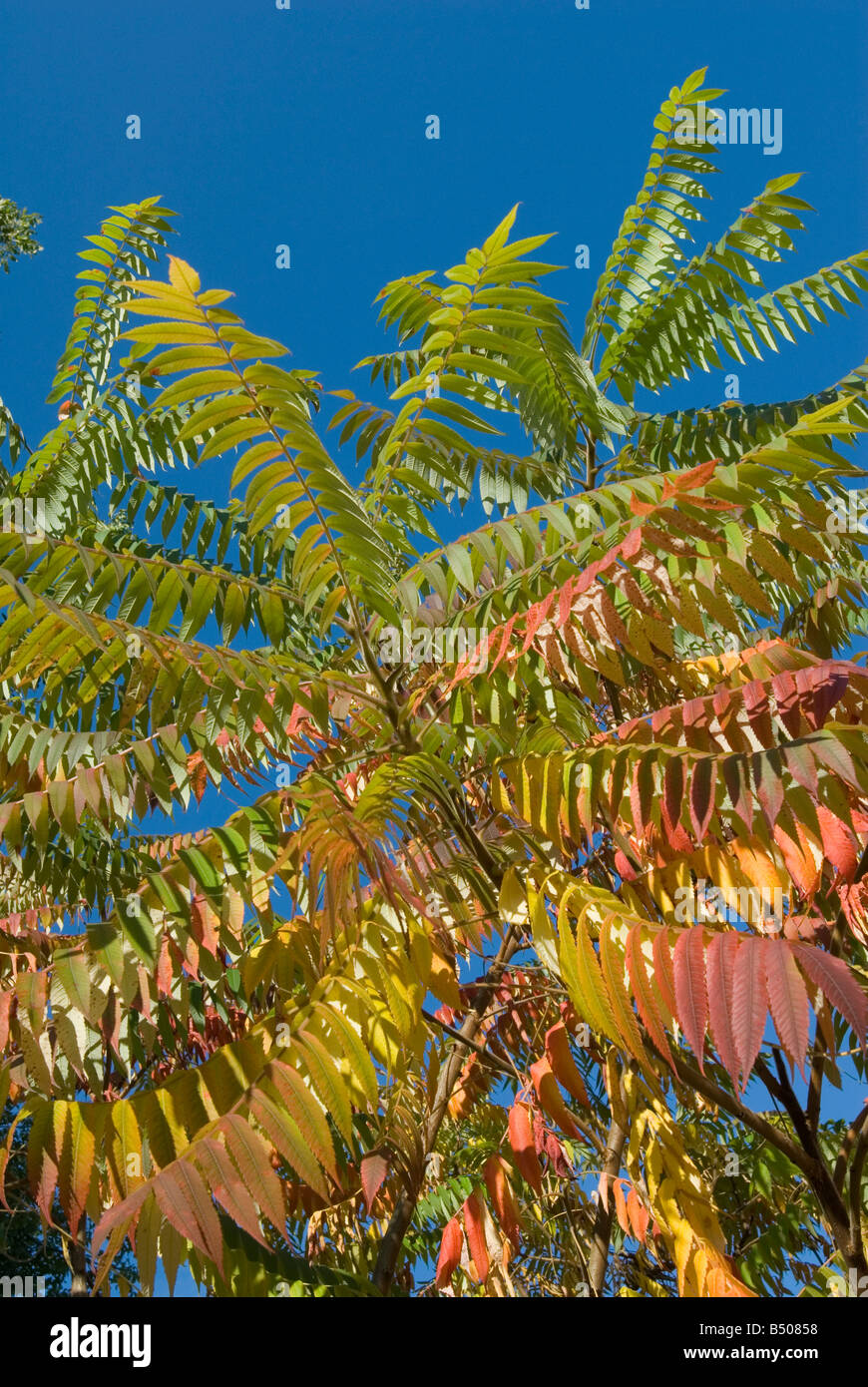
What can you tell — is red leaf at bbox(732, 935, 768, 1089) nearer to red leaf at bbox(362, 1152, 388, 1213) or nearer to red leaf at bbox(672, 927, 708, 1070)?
red leaf at bbox(672, 927, 708, 1070)

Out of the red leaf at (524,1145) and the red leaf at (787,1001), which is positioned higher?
the red leaf at (787,1001)

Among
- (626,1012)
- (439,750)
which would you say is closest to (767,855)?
(626,1012)

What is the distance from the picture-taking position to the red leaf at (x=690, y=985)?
171cm

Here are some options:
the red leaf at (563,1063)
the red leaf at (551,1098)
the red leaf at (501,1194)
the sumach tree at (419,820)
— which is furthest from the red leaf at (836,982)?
the red leaf at (501,1194)

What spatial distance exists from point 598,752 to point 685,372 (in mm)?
2829

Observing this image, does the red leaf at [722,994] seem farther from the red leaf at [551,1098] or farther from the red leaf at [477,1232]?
the red leaf at [477,1232]

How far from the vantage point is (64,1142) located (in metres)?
1.88

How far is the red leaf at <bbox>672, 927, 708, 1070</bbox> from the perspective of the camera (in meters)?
1.71

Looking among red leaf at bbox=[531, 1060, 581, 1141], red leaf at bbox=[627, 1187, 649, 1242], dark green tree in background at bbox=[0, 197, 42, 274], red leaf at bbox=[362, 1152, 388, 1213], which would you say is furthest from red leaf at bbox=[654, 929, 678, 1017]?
dark green tree in background at bbox=[0, 197, 42, 274]

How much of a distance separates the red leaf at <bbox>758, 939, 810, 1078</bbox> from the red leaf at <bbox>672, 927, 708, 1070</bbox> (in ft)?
0.37

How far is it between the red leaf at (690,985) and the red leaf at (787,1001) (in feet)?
0.37

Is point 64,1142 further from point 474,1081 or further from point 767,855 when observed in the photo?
point 474,1081
